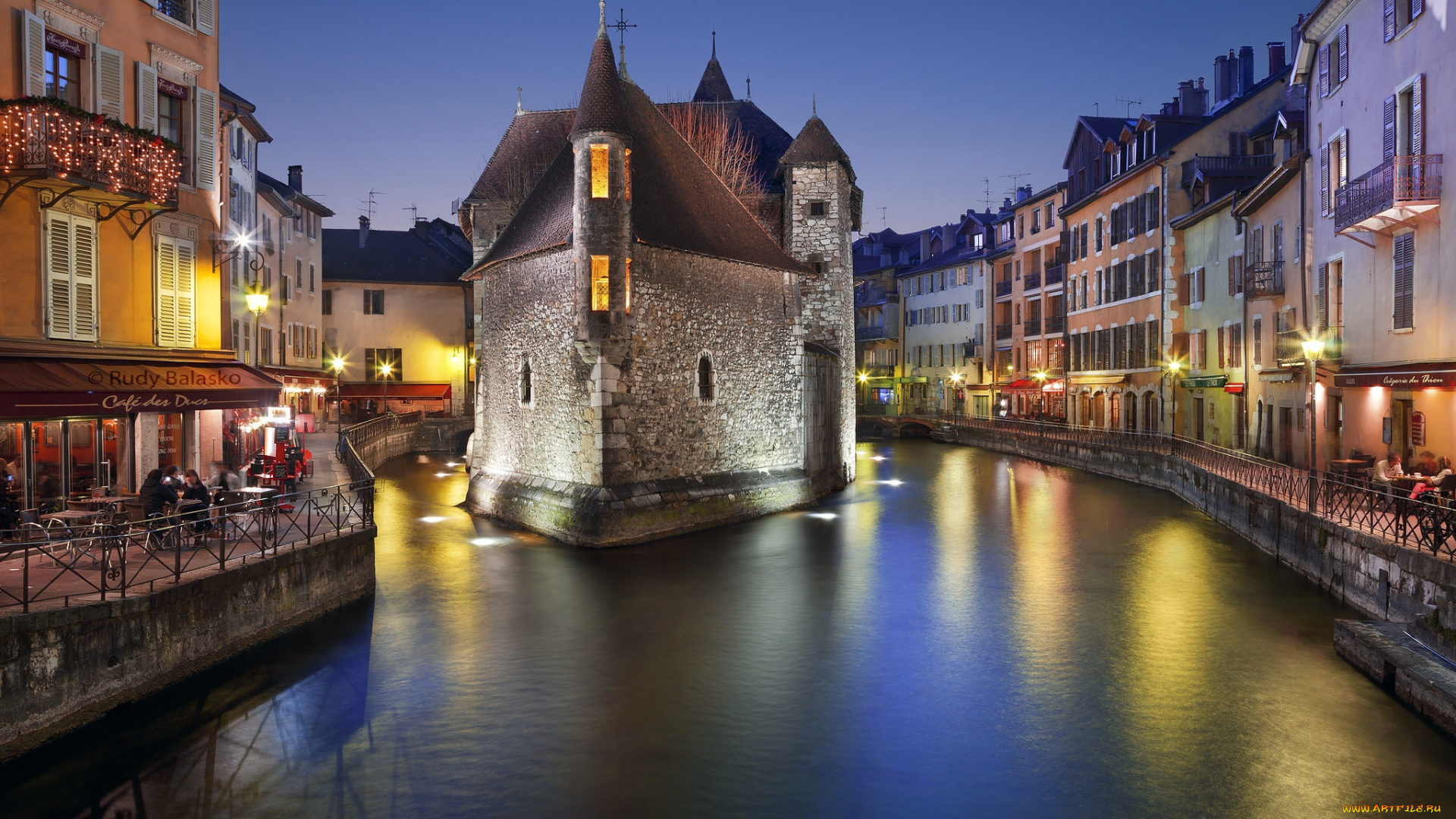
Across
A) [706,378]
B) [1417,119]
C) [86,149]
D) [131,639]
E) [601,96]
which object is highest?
[601,96]

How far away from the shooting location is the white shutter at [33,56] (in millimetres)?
12781

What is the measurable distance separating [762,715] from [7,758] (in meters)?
6.99

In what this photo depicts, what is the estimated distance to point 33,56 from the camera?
42.4 feet

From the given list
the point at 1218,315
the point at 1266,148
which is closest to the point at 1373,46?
the point at 1218,315

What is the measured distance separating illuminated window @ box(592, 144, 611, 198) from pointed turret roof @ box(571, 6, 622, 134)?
378 mm

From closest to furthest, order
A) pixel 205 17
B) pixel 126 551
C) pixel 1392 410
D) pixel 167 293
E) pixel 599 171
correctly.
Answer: pixel 126 551
pixel 167 293
pixel 205 17
pixel 1392 410
pixel 599 171

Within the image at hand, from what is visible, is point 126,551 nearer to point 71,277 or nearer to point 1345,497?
point 71,277

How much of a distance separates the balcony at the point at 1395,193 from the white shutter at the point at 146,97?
1887 cm

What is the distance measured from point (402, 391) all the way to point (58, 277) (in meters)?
34.9

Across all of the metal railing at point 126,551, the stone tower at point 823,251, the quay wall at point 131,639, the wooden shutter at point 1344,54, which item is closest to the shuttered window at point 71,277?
the metal railing at point 126,551

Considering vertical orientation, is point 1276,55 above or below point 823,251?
above

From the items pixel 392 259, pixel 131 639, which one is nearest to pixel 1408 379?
pixel 131 639

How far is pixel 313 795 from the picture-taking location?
8727mm

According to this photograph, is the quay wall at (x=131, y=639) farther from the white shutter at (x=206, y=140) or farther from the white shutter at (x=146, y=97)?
the white shutter at (x=146, y=97)
